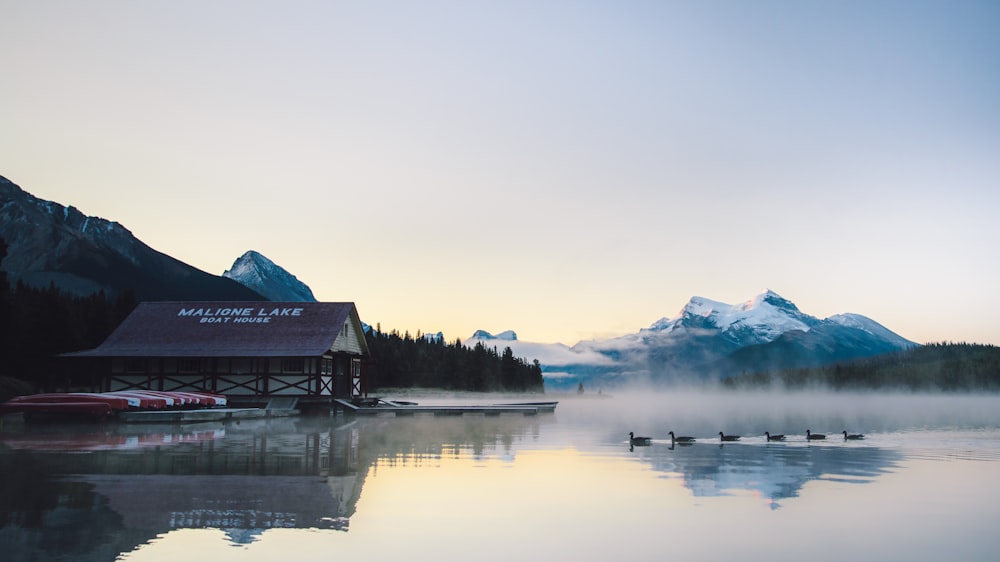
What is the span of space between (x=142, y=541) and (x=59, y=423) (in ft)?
102

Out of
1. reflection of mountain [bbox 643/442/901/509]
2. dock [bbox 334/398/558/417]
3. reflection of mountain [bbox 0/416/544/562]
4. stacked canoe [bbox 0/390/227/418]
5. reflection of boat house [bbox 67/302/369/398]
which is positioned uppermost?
reflection of boat house [bbox 67/302/369/398]

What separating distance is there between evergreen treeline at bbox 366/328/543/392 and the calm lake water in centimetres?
7519

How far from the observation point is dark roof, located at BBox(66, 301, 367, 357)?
5456cm

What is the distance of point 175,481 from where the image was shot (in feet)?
63.8

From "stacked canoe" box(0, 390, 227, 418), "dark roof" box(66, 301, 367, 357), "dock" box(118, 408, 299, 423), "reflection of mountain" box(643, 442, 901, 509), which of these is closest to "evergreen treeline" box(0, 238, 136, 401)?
"dark roof" box(66, 301, 367, 357)

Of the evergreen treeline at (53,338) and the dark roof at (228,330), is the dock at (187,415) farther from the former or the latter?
the evergreen treeline at (53,338)

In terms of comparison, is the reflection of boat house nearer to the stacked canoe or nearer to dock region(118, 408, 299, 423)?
dock region(118, 408, 299, 423)

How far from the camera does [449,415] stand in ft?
189

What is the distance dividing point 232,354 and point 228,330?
3624mm

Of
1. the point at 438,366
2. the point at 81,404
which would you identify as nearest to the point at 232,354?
the point at 81,404

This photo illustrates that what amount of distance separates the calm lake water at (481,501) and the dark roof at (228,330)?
22040 mm

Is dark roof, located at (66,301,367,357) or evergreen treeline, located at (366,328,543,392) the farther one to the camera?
evergreen treeline, located at (366,328,543,392)

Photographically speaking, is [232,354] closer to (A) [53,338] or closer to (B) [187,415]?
(B) [187,415]

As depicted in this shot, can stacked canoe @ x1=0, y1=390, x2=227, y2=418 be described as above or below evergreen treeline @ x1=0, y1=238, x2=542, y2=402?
below
